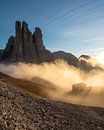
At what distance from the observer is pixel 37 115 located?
3866 cm

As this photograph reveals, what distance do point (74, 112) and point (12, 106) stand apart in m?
13.6

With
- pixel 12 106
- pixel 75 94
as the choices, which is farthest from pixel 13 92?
pixel 75 94

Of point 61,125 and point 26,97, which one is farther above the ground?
point 26,97

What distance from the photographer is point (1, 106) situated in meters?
35.4

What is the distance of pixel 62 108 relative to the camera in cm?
4703

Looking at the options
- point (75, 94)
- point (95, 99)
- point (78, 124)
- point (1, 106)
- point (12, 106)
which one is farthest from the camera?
point (75, 94)

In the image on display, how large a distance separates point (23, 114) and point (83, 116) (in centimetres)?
1329

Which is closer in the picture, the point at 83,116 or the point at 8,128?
the point at 8,128

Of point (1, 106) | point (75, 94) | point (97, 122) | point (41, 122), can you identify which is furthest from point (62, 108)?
point (75, 94)

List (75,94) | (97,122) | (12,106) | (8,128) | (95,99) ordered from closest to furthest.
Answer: (8,128)
(12,106)
(97,122)
(95,99)
(75,94)

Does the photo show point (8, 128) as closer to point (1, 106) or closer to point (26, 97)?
point (1, 106)

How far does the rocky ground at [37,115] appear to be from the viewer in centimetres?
3318

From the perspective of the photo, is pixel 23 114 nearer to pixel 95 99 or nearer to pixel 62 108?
pixel 62 108

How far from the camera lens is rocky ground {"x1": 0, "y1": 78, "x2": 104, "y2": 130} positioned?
3318 cm
